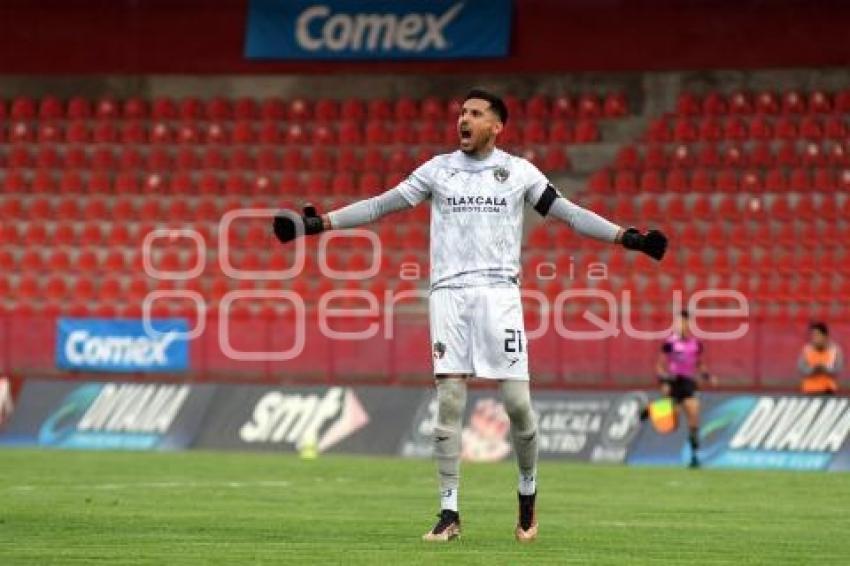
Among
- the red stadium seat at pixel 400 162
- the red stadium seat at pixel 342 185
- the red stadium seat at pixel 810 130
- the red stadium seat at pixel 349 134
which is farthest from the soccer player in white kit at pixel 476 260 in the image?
the red stadium seat at pixel 349 134

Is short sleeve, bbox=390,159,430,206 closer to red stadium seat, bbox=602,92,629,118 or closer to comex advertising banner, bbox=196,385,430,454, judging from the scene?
comex advertising banner, bbox=196,385,430,454

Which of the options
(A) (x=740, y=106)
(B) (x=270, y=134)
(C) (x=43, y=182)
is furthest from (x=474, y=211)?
(C) (x=43, y=182)

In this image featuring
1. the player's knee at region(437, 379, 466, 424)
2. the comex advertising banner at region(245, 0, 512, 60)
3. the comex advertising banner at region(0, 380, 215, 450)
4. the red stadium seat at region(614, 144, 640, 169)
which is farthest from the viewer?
the comex advertising banner at region(245, 0, 512, 60)

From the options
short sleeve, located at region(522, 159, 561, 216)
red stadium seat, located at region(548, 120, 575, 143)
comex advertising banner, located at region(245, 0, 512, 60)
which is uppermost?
comex advertising banner, located at region(245, 0, 512, 60)

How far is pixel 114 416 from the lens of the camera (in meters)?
29.4

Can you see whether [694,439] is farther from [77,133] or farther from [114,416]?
[77,133]

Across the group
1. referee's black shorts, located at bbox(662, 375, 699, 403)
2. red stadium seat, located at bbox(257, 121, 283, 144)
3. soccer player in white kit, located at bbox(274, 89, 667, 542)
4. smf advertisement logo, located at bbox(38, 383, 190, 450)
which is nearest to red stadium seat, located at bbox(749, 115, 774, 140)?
referee's black shorts, located at bbox(662, 375, 699, 403)

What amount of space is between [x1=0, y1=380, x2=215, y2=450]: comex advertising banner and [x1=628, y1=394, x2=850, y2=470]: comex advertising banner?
6483 mm

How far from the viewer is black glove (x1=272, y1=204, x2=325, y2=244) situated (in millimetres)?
11797

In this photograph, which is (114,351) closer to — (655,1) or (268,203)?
(268,203)

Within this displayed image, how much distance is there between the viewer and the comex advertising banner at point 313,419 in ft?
92.1

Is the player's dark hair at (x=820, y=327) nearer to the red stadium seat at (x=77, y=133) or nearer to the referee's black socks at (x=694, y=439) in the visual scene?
the referee's black socks at (x=694, y=439)

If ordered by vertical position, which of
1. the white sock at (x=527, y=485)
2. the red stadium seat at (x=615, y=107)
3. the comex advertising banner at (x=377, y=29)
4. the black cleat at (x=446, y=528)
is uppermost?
the comex advertising banner at (x=377, y=29)

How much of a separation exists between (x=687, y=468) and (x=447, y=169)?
14.1 metres
